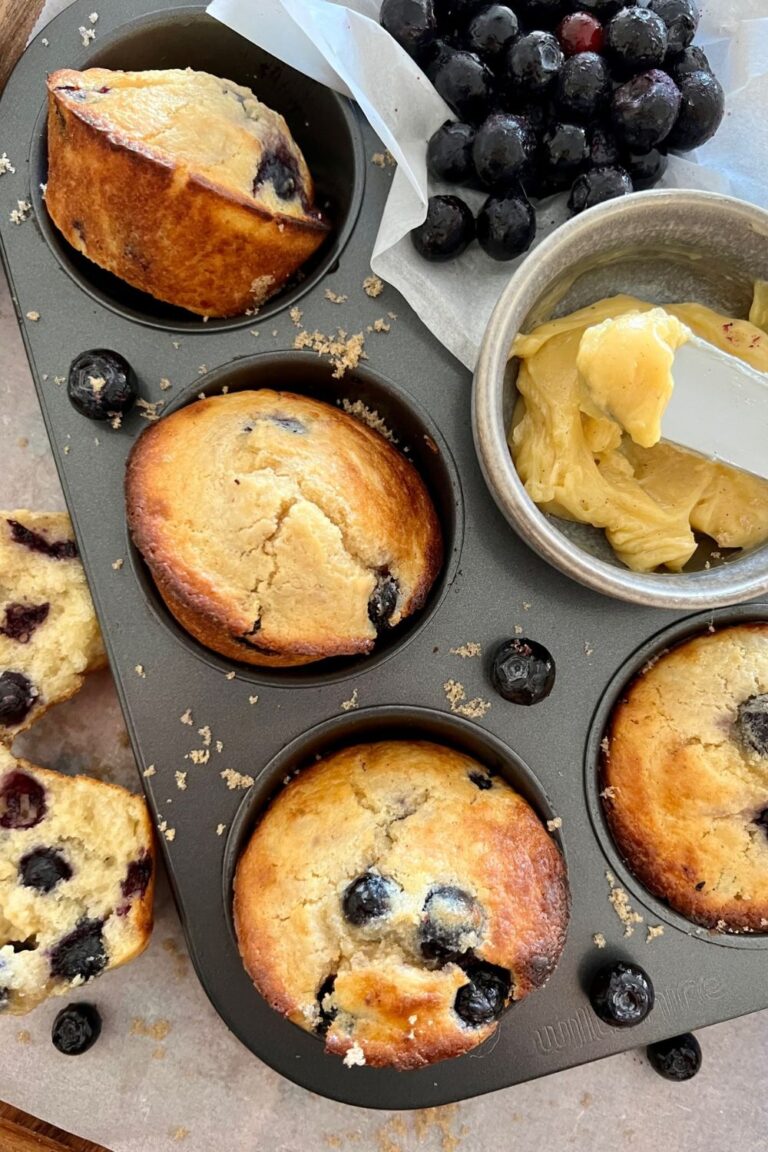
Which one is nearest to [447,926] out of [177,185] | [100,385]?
[100,385]

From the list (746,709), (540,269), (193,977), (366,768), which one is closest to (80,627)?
(366,768)

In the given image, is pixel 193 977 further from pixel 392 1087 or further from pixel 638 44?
pixel 638 44

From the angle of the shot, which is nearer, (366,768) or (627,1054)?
(366,768)

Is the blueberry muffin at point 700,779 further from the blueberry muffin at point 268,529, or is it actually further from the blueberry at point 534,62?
the blueberry at point 534,62

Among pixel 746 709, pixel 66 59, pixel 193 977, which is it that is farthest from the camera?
pixel 193 977

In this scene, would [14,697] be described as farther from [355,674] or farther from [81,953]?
[355,674]

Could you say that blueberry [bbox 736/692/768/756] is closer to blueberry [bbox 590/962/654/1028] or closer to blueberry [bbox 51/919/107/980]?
blueberry [bbox 590/962/654/1028]
